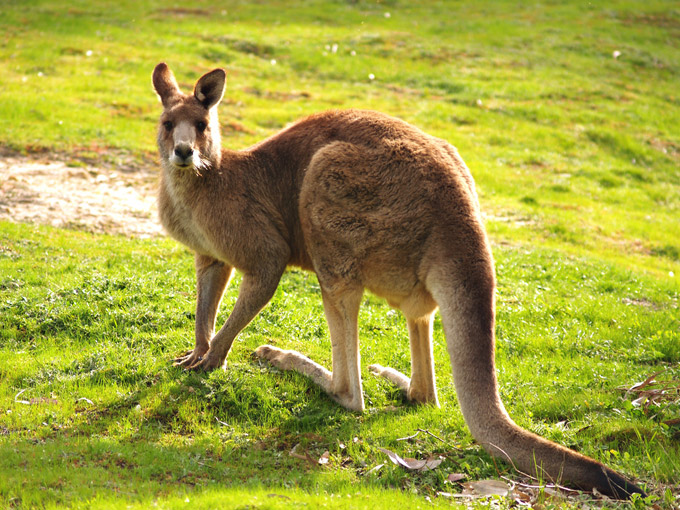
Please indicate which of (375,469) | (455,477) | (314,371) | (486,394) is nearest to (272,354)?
(314,371)

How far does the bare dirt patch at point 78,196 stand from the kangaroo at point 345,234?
3938 mm

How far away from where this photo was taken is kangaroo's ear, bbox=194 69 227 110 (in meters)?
5.67

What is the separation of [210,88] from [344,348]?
2.31m

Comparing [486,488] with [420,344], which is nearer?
[486,488]

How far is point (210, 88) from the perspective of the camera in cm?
575

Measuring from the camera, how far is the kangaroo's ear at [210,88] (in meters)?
5.67

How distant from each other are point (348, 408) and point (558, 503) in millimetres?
1979

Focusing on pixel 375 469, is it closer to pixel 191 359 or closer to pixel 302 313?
pixel 191 359

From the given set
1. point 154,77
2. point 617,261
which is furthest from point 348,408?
point 617,261

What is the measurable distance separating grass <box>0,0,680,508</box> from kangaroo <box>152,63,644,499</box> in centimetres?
42

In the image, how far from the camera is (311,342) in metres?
6.91

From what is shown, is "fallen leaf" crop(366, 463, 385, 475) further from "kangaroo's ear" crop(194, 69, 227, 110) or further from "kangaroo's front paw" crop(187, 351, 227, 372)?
"kangaroo's ear" crop(194, 69, 227, 110)

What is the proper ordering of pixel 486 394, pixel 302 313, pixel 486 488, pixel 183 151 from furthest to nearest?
pixel 302 313 → pixel 183 151 → pixel 486 394 → pixel 486 488

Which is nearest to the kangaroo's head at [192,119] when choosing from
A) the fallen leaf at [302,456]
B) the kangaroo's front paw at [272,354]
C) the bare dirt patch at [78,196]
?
the kangaroo's front paw at [272,354]
